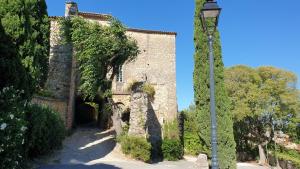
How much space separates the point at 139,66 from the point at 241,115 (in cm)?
931

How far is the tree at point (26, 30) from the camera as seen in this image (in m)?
10.9

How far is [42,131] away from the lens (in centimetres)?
1192

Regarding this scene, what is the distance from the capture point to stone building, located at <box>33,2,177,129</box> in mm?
19938

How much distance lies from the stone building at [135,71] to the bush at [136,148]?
207 inches

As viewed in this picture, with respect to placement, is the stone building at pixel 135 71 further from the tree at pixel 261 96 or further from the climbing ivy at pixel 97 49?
the tree at pixel 261 96

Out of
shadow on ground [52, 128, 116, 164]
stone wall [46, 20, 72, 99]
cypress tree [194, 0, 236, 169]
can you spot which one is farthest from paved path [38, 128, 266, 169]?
stone wall [46, 20, 72, 99]

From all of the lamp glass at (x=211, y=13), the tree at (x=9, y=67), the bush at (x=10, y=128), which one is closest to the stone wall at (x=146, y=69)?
the tree at (x=9, y=67)

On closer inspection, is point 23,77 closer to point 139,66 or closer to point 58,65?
point 58,65

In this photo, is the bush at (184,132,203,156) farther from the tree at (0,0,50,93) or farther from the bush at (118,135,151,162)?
the tree at (0,0,50,93)

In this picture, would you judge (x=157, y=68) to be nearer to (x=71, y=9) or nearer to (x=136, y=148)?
(x=71, y=9)

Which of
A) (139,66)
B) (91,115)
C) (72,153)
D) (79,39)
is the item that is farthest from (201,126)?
(91,115)

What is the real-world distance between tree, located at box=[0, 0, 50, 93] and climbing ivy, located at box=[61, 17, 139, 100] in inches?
159

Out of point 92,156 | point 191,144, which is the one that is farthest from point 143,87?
point 92,156

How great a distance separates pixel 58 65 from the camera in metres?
20.2
